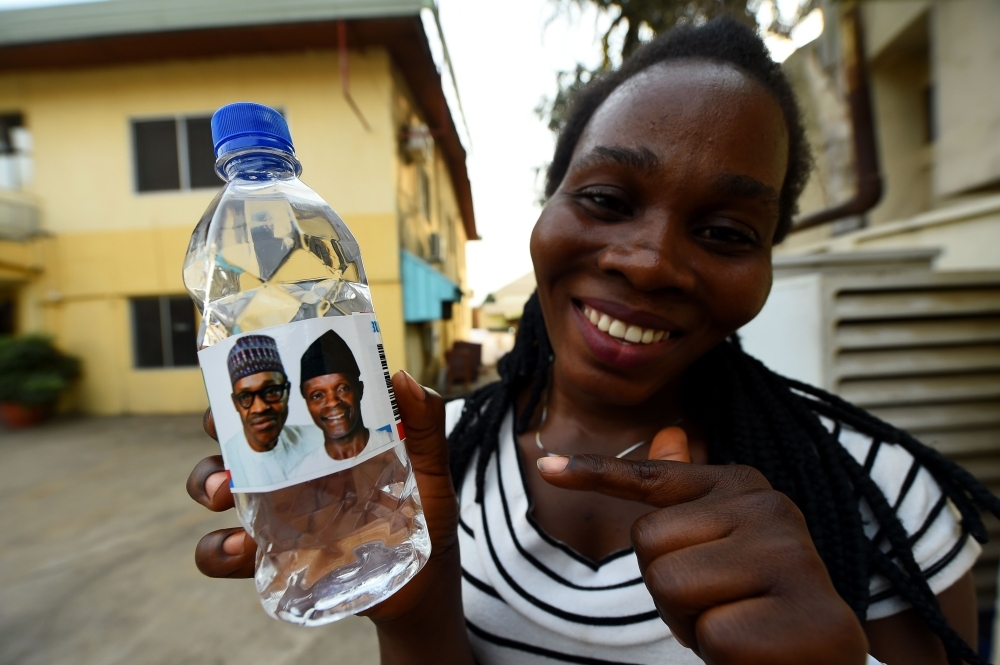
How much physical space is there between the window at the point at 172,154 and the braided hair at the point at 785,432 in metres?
7.67

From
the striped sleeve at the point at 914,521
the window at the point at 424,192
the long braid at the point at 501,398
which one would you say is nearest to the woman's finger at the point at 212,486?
the long braid at the point at 501,398

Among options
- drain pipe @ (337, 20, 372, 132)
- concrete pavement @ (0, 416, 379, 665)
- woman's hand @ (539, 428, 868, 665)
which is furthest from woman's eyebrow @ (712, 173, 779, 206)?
drain pipe @ (337, 20, 372, 132)

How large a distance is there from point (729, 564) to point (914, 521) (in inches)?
27.9

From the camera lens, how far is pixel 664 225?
0.95m

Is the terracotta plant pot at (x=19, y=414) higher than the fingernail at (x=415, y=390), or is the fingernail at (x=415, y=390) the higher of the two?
the fingernail at (x=415, y=390)

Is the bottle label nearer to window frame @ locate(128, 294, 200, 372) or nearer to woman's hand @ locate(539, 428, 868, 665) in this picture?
woman's hand @ locate(539, 428, 868, 665)

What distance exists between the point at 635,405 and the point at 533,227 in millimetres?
510

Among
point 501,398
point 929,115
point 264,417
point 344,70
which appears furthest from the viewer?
point 344,70

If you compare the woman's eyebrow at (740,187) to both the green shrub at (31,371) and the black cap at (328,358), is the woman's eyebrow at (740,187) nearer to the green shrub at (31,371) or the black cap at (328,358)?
the black cap at (328,358)

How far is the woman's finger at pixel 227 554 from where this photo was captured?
2.69 ft

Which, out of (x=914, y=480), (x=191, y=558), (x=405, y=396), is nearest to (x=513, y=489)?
(x=405, y=396)

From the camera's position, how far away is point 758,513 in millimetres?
645

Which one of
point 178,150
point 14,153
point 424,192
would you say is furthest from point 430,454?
point 14,153

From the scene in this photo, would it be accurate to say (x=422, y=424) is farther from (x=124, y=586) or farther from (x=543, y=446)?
(x=124, y=586)
